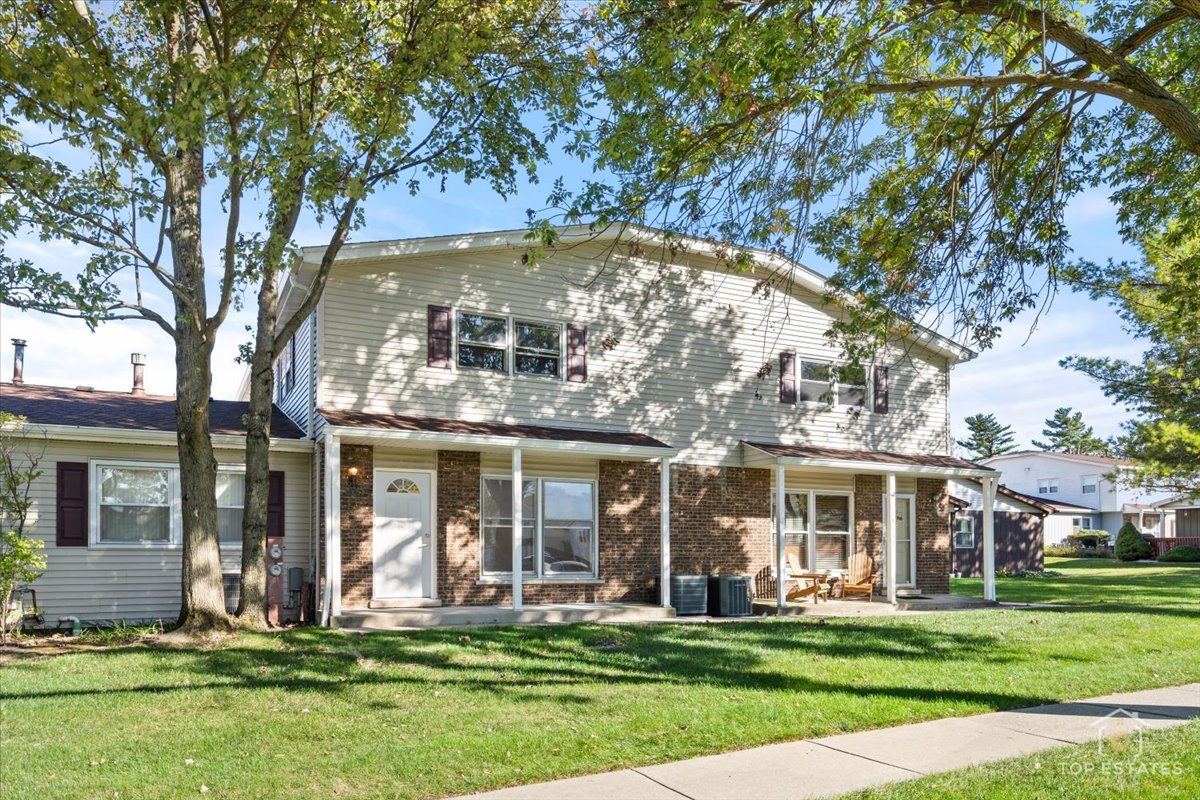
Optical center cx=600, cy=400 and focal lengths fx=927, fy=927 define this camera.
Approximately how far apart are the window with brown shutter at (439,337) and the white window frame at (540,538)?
6.67 ft

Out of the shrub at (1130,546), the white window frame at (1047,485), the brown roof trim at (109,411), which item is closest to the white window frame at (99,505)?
the brown roof trim at (109,411)

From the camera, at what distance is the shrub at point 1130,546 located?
38625 millimetres

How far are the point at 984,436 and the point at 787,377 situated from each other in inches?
2559

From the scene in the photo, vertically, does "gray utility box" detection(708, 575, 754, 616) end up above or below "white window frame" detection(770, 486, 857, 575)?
below

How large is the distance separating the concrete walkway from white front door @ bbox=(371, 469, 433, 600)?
8559mm

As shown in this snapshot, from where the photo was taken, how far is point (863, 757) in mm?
6828

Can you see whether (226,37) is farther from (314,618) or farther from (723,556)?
(723,556)

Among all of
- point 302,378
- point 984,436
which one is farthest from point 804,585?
point 984,436

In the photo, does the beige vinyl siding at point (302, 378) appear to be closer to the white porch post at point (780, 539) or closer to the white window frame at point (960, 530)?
the white porch post at point (780, 539)

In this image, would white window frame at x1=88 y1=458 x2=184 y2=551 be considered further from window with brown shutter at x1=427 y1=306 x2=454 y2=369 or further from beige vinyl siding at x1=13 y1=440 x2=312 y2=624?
window with brown shutter at x1=427 y1=306 x2=454 y2=369

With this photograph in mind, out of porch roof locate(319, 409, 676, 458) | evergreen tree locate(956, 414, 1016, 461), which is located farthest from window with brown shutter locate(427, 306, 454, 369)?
evergreen tree locate(956, 414, 1016, 461)

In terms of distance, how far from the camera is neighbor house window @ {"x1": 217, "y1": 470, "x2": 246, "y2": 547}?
14.6 m

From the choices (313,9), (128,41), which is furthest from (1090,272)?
(128,41)

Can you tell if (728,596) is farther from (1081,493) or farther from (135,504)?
(1081,493)
